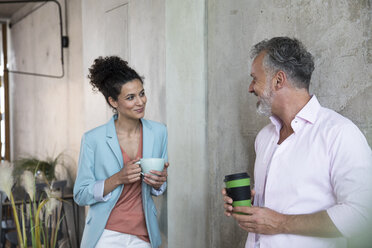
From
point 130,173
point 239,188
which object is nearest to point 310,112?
point 239,188

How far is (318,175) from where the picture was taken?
4.77ft

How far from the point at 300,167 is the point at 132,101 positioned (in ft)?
3.41

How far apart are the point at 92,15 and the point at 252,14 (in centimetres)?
168

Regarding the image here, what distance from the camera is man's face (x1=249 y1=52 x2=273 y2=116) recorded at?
1621 mm

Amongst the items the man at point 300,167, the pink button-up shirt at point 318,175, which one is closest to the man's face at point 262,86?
the man at point 300,167

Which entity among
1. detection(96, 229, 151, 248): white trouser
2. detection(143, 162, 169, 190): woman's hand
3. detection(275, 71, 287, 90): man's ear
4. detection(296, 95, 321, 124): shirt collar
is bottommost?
detection(96, 229, 151, 248): white trouser

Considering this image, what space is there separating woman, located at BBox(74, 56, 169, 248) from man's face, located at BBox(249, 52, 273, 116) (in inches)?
24.9

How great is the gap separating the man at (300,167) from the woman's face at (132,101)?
0.75 m

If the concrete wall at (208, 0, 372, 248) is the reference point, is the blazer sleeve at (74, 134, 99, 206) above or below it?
below

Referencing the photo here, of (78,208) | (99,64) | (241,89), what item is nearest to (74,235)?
(78,208)

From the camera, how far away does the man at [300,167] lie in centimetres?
135

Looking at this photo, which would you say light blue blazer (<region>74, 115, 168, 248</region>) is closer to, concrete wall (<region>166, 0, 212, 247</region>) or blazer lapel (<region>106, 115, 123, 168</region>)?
blazer lapel (<region>106, 115, 123, 168</region>)

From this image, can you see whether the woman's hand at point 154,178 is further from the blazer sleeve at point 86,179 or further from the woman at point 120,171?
the blazer sleeve at point 86,179

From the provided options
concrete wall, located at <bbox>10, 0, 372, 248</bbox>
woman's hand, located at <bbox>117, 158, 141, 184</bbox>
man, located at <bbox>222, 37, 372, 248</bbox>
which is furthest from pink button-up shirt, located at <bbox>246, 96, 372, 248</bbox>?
woman's hand, located at <bbox>117, 158, 141, 184</bbox>
